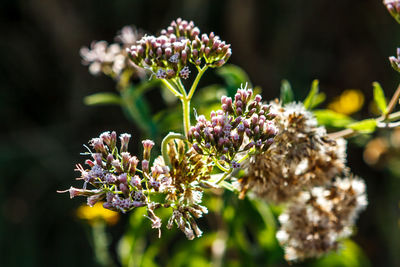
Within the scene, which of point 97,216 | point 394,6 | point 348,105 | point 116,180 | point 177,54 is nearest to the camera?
point 116,180

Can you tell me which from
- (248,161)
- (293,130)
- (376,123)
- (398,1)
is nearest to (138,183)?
(248,161)

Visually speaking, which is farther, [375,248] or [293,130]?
[375,248]

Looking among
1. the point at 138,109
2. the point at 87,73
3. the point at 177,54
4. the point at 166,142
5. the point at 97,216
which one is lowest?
the point at 166,142

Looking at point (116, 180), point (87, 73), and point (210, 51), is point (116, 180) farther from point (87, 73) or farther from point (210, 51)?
point (87, 73)

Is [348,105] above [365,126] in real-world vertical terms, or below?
above

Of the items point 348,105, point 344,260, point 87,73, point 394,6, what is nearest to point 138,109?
point 394,6

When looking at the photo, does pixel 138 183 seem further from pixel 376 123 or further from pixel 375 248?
pixel 375 248

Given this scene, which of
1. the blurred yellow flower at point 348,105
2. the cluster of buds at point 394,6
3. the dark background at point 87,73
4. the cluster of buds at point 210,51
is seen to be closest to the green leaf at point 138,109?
the cluster of buds at point 210,51
